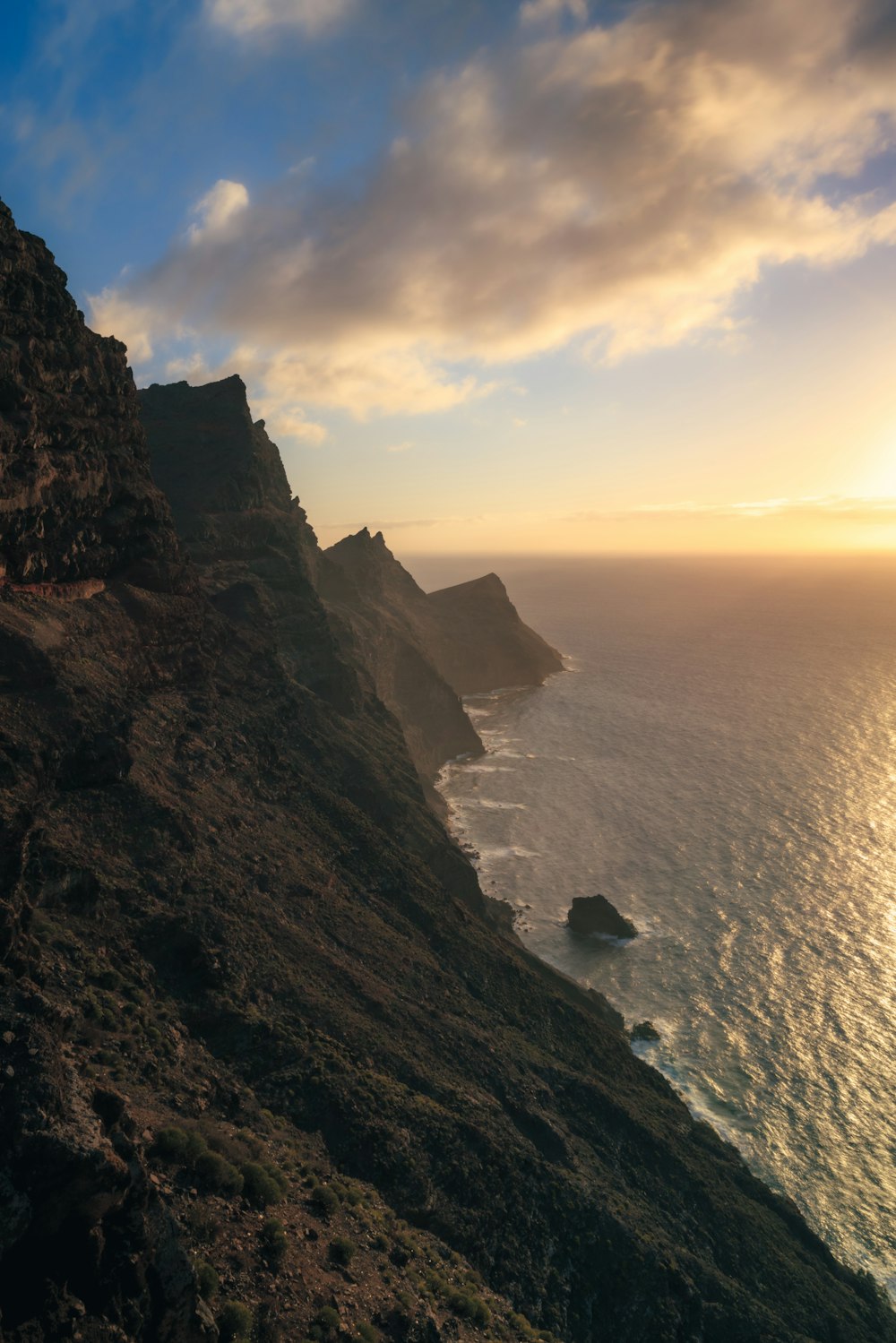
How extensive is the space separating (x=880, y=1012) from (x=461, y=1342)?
187 ft

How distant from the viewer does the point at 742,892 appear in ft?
275

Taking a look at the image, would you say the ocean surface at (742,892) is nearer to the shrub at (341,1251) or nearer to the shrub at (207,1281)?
the shrub at (341,1251)

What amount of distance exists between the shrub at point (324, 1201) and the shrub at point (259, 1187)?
243cm

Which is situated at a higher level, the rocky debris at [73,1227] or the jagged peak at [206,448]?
the jagged peak at [206,448]

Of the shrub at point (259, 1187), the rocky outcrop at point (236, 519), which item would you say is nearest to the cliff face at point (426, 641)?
the rocky outcrop at point (236, 519)

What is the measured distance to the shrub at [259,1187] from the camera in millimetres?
23078

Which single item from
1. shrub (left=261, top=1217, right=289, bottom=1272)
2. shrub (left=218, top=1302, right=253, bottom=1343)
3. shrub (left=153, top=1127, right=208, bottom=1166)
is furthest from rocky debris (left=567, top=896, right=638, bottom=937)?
shrub (left=218, top=1302, right=253, bottom=1343)

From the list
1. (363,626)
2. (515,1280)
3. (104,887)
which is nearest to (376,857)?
(104,887)

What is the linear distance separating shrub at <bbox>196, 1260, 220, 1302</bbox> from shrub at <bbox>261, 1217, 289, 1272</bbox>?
7.23ft

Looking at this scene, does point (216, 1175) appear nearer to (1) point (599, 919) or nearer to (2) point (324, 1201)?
(2) point (324, 1201)

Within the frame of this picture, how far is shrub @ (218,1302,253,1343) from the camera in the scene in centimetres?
1850

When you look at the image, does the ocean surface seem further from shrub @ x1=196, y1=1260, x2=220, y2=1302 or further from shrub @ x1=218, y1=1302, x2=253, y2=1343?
shrub @ x1=196, y1=1260, x2=220, y2=1302

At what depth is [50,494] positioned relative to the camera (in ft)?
129

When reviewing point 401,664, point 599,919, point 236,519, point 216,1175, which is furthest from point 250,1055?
point 401,664
